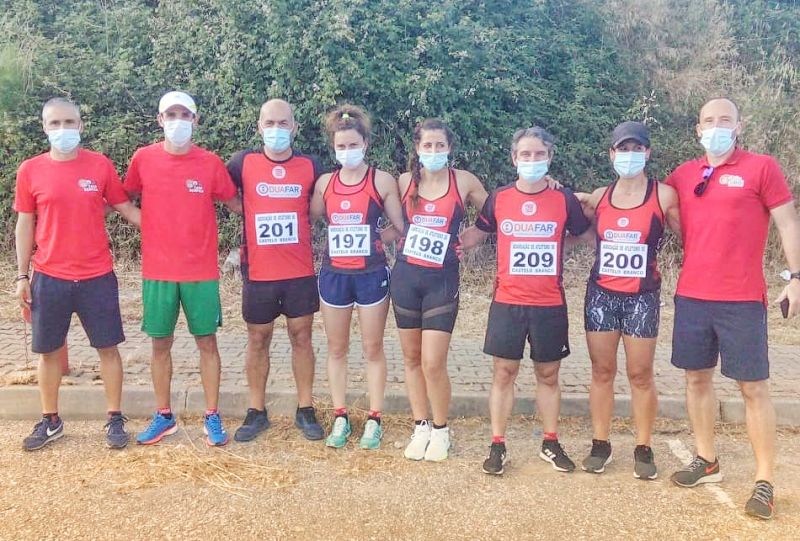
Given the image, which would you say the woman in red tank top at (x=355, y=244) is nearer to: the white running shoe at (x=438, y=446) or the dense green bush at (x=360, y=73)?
the white running shoe at (x=438, y=446)

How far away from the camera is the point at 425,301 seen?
14.5 feet

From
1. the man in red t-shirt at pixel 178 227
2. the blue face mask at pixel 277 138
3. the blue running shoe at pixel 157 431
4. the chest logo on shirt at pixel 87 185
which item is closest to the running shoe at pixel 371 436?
the man in red t-shirt at pixel 178 227

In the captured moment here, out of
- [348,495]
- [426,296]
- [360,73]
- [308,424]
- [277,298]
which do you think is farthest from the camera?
[360,73]

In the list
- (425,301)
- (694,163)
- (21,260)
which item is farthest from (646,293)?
(21,260)

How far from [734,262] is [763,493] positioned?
1.32 m

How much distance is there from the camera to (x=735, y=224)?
386 cm

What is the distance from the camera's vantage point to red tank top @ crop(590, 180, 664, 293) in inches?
159

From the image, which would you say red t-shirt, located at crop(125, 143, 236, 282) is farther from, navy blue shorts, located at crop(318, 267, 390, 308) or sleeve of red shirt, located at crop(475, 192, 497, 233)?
sleeve of red shirt, located at crop(475, 192, 497, 233)

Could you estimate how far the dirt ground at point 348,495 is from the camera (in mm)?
3566

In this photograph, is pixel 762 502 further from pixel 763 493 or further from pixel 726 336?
pixel 726 336

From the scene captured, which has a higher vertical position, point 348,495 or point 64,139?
point 64,139

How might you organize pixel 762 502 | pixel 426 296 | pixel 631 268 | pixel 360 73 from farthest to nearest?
pixel 360 73
pixel 426 296
pixel 631 268
pixel 762 502

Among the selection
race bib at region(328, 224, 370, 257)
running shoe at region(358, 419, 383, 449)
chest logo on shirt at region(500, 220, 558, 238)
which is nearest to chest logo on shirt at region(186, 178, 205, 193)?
race bib at region(328, 224, 370, 257)

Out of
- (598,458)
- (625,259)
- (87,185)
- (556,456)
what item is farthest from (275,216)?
(598,458)
